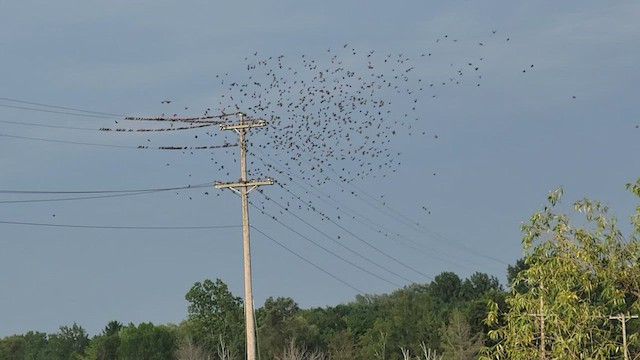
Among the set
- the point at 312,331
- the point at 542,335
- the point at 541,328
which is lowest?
the point at 542,335

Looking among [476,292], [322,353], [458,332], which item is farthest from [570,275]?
[476,292]

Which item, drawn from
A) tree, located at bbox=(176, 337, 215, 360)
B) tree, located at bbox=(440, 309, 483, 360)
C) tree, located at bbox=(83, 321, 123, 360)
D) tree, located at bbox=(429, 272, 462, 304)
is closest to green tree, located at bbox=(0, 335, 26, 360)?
tree, located at bbox=(83, 321, 123, 360)

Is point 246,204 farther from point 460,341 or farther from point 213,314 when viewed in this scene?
point 213,314

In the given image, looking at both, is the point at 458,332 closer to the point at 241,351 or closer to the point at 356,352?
the point at 356,352

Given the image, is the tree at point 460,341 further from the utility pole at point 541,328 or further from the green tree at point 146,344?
the utility pole at point 541,328

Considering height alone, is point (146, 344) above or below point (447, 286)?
below

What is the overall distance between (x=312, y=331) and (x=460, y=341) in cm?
3120

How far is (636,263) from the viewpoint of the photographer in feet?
100

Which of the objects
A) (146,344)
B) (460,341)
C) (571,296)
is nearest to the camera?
(571,296)

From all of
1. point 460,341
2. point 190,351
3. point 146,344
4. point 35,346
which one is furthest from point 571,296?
point 35,346

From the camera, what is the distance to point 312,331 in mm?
144500

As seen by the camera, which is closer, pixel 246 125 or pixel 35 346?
pixel 246 125

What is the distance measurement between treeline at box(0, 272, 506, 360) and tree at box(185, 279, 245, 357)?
117 millimetres

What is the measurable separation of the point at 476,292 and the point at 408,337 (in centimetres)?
3934
